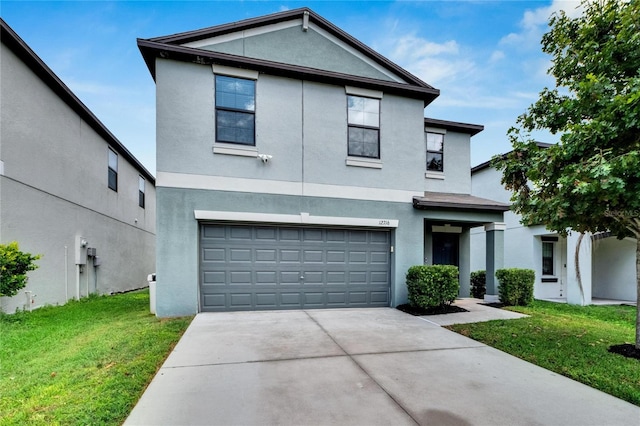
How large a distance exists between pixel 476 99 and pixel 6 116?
15.1 meters

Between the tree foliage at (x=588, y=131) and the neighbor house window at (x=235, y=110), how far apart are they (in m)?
6.12

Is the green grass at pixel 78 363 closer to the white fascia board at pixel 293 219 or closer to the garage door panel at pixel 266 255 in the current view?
the garage door panel at pixel 266 255

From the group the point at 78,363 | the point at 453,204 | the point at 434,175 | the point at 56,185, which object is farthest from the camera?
the point at 434,175

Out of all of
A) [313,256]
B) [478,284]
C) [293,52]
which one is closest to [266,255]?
[313,256]

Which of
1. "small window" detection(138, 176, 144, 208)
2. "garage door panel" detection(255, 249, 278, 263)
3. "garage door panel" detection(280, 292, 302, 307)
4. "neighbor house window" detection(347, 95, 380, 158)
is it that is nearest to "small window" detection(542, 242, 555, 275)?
"neighbor house window" detection(347, 95, 380, 158)

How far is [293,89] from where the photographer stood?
28.2ft

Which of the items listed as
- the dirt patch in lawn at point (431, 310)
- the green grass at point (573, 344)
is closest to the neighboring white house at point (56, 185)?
the dirt patch in lawn at point (431, 310)

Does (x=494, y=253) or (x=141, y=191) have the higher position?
(x=141, y=191)

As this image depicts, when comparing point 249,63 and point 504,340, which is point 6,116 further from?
point 504,340

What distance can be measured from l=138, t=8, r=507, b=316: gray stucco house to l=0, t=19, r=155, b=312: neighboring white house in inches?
143

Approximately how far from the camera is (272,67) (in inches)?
324

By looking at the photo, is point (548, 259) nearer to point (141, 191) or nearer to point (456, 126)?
point (456, 126)

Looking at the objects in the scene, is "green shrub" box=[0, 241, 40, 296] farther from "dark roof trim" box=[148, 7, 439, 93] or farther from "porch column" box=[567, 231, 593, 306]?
"porch column" box=[567, 231, 593, 306]

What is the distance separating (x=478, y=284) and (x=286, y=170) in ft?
29.2
